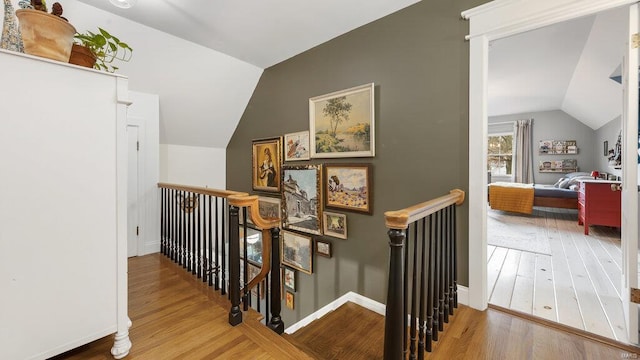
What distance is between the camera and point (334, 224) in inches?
118

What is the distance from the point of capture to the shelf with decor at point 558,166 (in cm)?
716

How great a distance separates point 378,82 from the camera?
262cm

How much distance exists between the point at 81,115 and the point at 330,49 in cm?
251

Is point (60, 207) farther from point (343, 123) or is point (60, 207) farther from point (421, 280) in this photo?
point (343, 123)

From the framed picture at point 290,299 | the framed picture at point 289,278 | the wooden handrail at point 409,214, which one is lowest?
the framed picture at point 290,299

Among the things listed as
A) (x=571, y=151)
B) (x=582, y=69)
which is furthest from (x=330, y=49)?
(x=571, y=151)

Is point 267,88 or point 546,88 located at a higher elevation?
point 546,88

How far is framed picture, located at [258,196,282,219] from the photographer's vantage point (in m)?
3.76

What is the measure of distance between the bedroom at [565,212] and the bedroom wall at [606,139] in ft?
0.07

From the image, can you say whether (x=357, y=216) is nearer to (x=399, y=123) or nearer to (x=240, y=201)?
(x=399, y=123)

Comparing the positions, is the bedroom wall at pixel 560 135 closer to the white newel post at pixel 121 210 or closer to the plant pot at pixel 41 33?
the white newel post at pixel 121 210

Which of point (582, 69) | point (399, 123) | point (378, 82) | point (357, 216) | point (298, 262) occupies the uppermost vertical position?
point (582, 69)

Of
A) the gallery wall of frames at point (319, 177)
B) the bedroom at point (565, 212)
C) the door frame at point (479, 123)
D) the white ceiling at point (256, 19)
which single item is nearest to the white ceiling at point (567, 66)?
the bedroom at point (565, 212)

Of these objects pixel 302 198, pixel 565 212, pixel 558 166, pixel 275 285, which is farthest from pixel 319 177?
pixel 558 166
